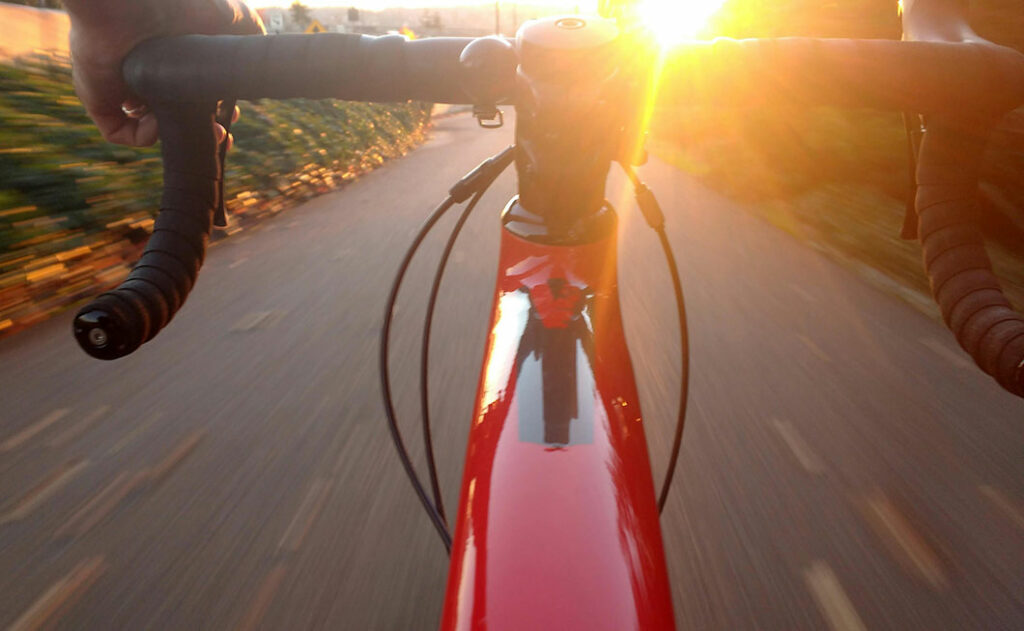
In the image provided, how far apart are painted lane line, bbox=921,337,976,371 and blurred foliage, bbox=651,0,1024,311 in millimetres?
532

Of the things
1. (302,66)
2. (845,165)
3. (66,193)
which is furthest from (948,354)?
(66,193)

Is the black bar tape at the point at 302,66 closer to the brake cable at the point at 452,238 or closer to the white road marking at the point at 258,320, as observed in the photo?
the brake cable at the point at 452,238

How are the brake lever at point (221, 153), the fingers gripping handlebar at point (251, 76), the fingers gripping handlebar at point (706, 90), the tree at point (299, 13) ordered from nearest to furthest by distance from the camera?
the fingers gripping handlebar at point (706, 90), the fingers gripping handlebar at point (251, 76), the brake lever at point (221, 153), the tree at point (299, 13)

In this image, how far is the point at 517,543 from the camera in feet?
2.63

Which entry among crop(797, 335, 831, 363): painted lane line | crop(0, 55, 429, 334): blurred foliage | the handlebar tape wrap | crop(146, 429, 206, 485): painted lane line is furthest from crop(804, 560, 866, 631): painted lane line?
crop(0, 55, 429, 334): blurred foliage

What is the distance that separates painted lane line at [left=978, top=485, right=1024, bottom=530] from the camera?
2.53 metres

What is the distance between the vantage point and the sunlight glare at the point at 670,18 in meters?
1.13

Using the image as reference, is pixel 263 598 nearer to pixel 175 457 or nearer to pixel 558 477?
pixel 175 457

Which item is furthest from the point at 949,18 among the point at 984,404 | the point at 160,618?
the point at 984,404

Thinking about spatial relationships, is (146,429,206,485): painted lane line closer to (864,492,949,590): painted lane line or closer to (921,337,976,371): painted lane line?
(864,492,949,590): painted lane line

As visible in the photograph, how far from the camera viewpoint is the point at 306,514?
95.5 inches

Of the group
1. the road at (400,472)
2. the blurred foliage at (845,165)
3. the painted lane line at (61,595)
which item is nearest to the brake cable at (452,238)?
the road at (400,472)

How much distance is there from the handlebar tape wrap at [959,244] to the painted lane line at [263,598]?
6.36 feet

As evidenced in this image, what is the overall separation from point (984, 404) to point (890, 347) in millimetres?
716
